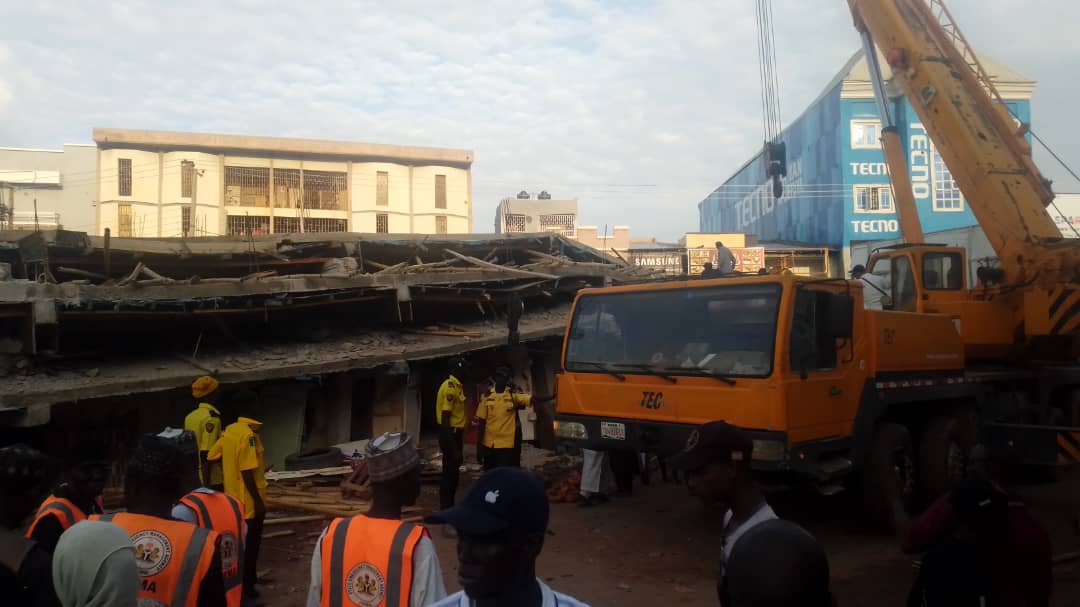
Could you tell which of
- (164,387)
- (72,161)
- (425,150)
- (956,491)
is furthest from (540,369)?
(72,161)

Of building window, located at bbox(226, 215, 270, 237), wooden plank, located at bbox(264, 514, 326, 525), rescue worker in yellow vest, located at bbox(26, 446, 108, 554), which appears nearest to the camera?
rescue worker in yellow vest, located at bbox(26, 446, 108, 554)

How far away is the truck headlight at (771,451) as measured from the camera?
19.4ft

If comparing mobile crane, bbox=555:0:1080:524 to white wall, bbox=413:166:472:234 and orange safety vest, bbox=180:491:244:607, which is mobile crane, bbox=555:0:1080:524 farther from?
white wall, bbox=413:166:472:234

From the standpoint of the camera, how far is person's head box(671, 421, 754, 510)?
2857 millimetres

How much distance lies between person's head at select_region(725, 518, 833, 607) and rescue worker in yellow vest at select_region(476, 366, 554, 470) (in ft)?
21.1

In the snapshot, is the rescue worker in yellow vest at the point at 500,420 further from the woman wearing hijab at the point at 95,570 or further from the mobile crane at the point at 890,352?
the woman wearing hijab at the point at 95,570

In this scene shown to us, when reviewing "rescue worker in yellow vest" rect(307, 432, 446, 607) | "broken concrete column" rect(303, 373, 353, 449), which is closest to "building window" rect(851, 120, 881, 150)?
"broken concrete column" rect(303, 373, 353, 449)

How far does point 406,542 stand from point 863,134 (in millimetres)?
35756

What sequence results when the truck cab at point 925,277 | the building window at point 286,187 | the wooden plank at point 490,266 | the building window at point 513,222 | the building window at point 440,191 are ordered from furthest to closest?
the building window at point 513,222
the building window at point 440,191
the building window at point 286,187
the wooden plank at point 490,266
the truck cab at point 925,277

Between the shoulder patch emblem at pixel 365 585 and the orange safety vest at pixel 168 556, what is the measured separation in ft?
1.93

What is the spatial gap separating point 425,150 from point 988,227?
97.0ft

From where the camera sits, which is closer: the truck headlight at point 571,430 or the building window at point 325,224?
the truck headlight at point 571,430

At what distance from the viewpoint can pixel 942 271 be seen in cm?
974

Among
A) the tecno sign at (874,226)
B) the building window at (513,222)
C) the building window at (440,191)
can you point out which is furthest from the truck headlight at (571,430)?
the building window at (513,222)
